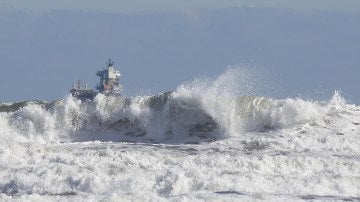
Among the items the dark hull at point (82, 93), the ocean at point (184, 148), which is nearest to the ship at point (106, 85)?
the dark hull at point (82, 93)

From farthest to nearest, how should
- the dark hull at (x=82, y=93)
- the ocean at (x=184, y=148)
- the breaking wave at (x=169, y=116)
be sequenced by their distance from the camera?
the dark hull at (x=82, y=93), the breaking wave at (x=169, y=116), the ocean at (x=184, y=148)

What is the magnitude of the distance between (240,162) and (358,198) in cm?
603

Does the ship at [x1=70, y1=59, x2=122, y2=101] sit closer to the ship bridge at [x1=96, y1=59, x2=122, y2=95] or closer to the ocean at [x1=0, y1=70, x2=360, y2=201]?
the ship bridge at [x1=96, y1=59, x2=122, y2=95]

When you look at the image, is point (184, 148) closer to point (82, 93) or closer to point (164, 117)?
point (164, 117)

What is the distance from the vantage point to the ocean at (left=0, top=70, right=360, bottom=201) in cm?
2425

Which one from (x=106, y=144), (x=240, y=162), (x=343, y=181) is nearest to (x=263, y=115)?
(x=106, y=144)

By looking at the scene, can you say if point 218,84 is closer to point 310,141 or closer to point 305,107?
point 305,107

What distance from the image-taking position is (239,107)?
39.5m

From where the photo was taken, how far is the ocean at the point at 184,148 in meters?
24.2

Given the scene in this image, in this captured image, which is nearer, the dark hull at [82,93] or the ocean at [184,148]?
the ocean at [184,148]

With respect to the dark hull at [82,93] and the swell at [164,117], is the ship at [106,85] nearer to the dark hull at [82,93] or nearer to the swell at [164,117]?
the dark hull at [82,93]

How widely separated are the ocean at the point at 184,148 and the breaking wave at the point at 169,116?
2.0 inches

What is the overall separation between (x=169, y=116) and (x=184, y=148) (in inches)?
231

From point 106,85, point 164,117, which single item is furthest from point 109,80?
point 164,117
